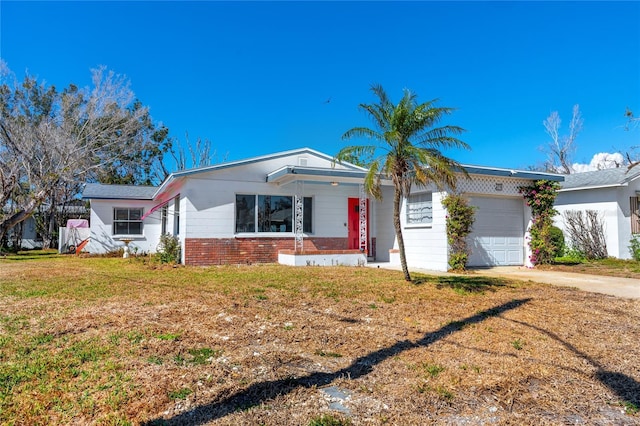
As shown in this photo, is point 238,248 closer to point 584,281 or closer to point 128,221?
point 128,221

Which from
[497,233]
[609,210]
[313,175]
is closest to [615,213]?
[609,210]

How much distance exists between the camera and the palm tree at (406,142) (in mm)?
8454

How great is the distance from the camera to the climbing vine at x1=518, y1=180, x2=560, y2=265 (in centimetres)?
1331

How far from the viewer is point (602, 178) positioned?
672 inches

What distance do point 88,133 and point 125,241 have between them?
983cm

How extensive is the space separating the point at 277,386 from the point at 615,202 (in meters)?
17.4

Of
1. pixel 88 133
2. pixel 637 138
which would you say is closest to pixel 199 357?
pixel 637 138

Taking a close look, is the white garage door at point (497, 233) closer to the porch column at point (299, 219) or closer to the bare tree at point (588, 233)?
the bare tree at point (588, 233)

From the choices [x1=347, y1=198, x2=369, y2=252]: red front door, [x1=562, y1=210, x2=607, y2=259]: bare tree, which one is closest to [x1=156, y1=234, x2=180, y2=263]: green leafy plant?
[x1=347, y1=198, x2=369, y2=252]: red front door

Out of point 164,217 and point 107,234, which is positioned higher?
point 164,217

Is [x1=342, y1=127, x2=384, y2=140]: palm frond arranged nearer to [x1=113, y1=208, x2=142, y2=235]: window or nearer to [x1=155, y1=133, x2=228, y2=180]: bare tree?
[x1=113, y1=208, x2=142, y2=235]: window

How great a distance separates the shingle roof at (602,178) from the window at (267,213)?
11.3m

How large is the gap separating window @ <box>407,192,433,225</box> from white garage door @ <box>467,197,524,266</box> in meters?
1.53

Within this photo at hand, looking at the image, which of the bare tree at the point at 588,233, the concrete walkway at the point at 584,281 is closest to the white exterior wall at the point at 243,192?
the concrete walkway at the point at 584,281
